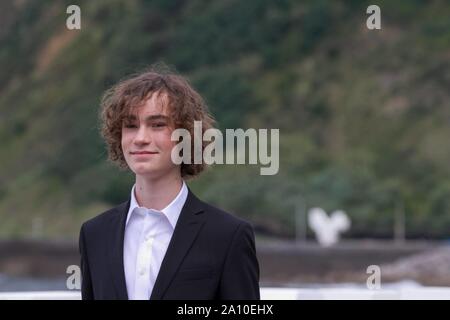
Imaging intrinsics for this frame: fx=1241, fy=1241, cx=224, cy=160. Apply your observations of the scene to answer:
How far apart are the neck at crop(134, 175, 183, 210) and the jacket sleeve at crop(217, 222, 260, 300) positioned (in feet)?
0.64

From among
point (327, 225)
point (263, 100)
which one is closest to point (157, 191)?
point (327, 225)

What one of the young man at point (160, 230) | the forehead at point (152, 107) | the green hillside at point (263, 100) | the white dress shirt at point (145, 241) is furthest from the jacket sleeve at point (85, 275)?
the green hillside at point (263, 100)

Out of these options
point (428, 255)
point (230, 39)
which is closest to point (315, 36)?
point (230, 39)

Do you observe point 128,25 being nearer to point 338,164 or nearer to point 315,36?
point 315,36

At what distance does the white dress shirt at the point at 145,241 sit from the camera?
2.89 meters

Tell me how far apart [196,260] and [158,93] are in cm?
42

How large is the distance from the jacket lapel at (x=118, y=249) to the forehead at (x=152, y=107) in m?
0.23

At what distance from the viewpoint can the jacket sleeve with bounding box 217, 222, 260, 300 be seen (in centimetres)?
287

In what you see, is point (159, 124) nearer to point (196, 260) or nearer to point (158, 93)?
point (158, 93)

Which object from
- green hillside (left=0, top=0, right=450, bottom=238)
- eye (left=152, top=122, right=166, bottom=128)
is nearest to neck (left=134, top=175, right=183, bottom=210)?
eye (left=152, top=122, right=166, bottom=128)

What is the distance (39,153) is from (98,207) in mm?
5046

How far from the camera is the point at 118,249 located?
292 centimetres

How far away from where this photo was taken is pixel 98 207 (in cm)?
4297
